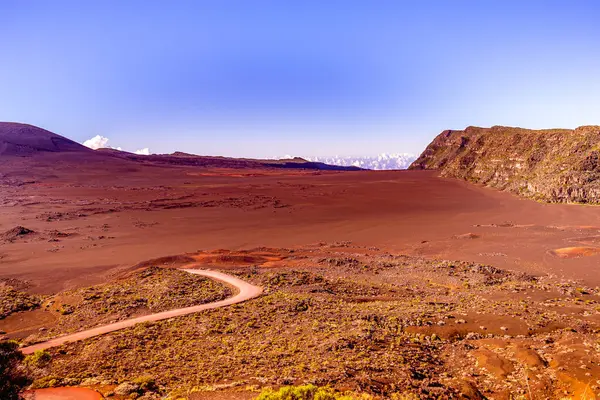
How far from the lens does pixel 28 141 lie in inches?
5187

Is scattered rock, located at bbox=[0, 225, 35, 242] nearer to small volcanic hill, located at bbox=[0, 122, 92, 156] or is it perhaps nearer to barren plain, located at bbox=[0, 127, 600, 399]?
barren plain, located at bbox=[0, 127, 600, 399]

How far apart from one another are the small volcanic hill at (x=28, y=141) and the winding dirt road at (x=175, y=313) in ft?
398

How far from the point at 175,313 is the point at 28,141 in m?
146

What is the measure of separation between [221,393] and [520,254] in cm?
3299

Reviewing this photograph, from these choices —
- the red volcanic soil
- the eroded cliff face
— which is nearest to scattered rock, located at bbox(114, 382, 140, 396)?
the red volcanic soil

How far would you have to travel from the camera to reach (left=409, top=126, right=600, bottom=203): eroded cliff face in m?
57.9

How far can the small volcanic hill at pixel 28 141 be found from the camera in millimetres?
119188

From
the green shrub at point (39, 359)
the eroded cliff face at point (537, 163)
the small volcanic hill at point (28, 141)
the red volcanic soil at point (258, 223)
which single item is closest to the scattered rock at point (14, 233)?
the red volcanic soil at point (258, 223)

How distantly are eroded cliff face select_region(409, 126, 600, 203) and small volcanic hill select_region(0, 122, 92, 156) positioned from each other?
446ft

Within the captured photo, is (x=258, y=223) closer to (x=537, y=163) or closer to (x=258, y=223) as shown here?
(x=258, y=223)

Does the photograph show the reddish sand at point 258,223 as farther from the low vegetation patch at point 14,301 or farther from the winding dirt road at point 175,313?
the winding dirt road at point 175,313

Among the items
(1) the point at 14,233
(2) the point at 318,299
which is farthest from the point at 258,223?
(2) the point at 318,299

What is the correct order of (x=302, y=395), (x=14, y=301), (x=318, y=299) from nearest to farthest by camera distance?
(x=302, y=395) → (x=14, y=301) → (x=318, y=299)

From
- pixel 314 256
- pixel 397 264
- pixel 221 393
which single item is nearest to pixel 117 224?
pixel 314 256
